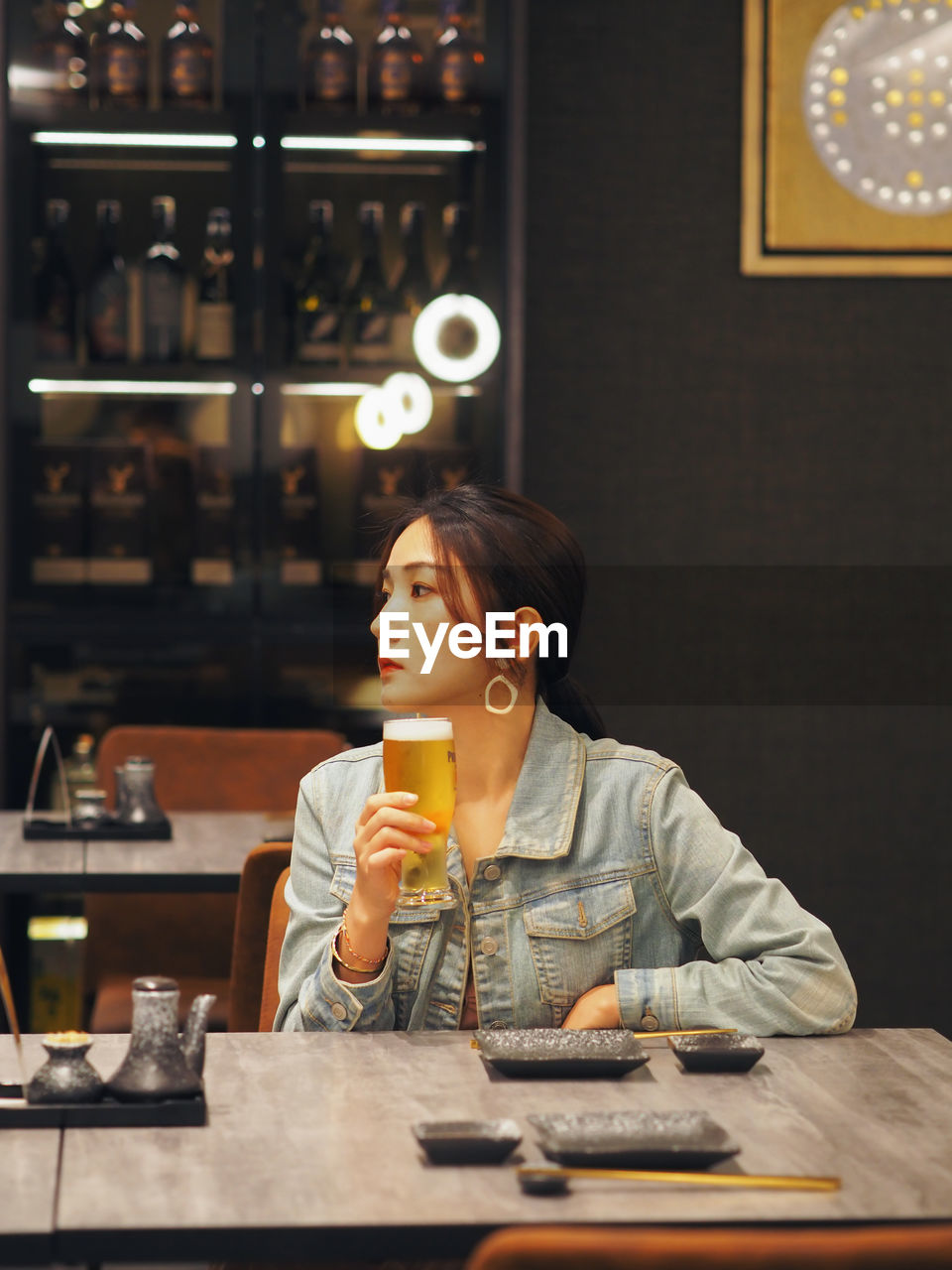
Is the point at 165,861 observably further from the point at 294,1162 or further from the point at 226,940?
the point at 294,1162

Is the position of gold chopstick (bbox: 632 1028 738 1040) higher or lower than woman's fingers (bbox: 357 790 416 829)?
lower

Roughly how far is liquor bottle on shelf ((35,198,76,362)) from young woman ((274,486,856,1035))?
7.88 feet

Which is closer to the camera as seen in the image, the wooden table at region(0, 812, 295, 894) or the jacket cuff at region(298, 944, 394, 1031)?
the jacket cuff at region(298, 944, 394, 1031)

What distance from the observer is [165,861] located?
8.32ft

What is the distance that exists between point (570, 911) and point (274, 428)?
233cm

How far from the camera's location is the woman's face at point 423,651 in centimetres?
157

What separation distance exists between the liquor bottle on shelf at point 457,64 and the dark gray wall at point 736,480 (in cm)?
28

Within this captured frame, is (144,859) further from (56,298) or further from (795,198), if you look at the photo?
(795,198)

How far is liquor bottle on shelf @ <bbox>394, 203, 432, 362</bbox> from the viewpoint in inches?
152

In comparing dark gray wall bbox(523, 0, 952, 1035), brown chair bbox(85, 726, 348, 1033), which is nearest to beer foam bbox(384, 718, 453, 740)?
brown chair bbox(85, 726, 348, 1033)

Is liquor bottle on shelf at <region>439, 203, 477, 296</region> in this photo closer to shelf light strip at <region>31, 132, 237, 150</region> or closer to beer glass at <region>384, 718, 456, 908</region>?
shelf light strip at <region>31, 132, 237, 150</region>

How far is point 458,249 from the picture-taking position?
3854 mm

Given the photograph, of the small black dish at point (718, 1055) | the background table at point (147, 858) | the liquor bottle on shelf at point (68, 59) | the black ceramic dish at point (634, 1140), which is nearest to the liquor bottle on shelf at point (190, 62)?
the liquor bottle on shelf at point (68, 59)

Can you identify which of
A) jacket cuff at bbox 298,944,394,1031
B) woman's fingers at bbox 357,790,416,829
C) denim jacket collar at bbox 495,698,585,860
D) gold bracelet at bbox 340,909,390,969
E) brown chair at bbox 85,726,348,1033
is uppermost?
woman's fingers at bbox 357,790,416,829
